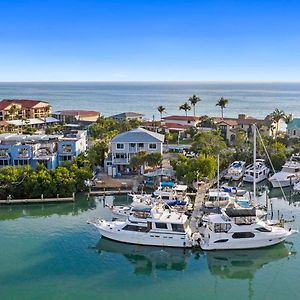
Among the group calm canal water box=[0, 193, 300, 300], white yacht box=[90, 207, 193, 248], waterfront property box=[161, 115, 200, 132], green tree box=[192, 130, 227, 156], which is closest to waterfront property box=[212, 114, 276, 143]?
waterfront property box=[161, 115, 200, 132]

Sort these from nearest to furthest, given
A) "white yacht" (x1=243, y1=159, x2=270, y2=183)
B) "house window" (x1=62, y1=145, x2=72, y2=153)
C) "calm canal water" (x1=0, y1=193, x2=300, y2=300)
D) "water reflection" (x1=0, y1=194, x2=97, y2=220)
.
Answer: "calm canal water" (x1=0, y1=193, x2=300, y2=300) < "water reflection" (x1=0, y1=194, x2=97, y2=220) < "white yacht" (x1=243, y1=159, x2=270, y2=183) < "house window" (x1=62, y1=145, x2=72, y2=153)

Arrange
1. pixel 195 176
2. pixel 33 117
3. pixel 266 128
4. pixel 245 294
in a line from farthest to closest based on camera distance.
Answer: pixel 33 117
pixel 266 128
pixel 195 176
pixel 245 294

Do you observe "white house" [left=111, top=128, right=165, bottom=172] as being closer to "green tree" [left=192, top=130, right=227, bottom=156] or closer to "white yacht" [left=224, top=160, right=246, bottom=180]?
"green tree" [left=192, top=130, right=227, bottom=156]

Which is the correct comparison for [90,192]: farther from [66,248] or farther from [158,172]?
A: [66,248]

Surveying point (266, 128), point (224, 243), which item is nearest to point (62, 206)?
point (224, 243)

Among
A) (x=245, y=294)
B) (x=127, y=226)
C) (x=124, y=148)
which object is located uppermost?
(x=124, y=148)

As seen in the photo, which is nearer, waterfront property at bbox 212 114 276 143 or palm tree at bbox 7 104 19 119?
waterfront property at bbox 212 114 276 143

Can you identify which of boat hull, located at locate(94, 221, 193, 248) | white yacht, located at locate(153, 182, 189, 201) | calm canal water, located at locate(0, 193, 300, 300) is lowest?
calm canal water, located at locate(0, 193, 300, 300)

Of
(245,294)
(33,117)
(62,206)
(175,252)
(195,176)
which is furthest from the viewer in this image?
(33,117)
